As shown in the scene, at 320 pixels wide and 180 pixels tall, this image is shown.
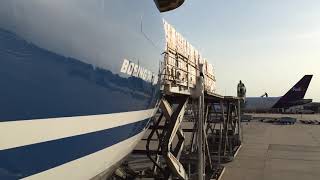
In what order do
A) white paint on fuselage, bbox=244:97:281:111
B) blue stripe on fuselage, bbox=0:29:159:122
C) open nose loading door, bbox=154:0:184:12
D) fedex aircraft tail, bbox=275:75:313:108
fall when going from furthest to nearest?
white paint on fuselage, bbox=244:97:281:111
fedex aircraft tail, bbox=275:75:313:108
open nose loading door, bbox=154:0:184:12
blue stripe on fuselage, bbox=0:29:159:122

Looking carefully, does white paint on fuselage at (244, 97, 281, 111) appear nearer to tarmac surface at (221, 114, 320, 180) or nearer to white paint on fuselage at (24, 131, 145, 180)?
tarmac surface at (221, 114, 320, 180)

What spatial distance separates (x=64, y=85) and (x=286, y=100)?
289 ft

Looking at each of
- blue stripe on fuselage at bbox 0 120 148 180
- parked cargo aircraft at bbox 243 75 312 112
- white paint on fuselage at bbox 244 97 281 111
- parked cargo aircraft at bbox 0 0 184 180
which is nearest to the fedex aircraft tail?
parked cargo aircraft at bbox 243 75 312 112

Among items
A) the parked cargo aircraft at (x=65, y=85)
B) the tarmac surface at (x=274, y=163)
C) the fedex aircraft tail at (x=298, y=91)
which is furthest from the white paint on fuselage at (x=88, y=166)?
the fedex aircraft tail at (x=298, y=91)

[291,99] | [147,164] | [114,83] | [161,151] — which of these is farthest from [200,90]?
[291,99]

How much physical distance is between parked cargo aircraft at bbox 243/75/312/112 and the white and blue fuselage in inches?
2967

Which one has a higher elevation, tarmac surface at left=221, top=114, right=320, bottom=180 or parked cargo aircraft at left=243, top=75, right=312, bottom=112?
parked cargo aircraft at left=243, top=75, right=312, bottom=112

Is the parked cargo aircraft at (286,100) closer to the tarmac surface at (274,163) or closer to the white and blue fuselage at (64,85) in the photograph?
the tarmac surface at (274,163)

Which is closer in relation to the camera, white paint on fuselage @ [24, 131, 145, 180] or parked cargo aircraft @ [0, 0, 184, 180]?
parked cargo aircraft @ [0, 0, 184, 180]

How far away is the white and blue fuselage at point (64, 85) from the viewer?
7.54 ft

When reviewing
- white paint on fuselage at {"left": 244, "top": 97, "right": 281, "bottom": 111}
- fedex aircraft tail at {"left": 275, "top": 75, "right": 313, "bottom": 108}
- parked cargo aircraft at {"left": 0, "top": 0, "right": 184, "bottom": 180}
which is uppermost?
fedex aircraft tail at {"left": 275, "top": 75, "right": 313, "bottom": 108}

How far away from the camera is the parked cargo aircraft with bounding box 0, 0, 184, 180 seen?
2297mm

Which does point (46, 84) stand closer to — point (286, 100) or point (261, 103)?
point (286, 100)

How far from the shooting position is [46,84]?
8.59 feet
